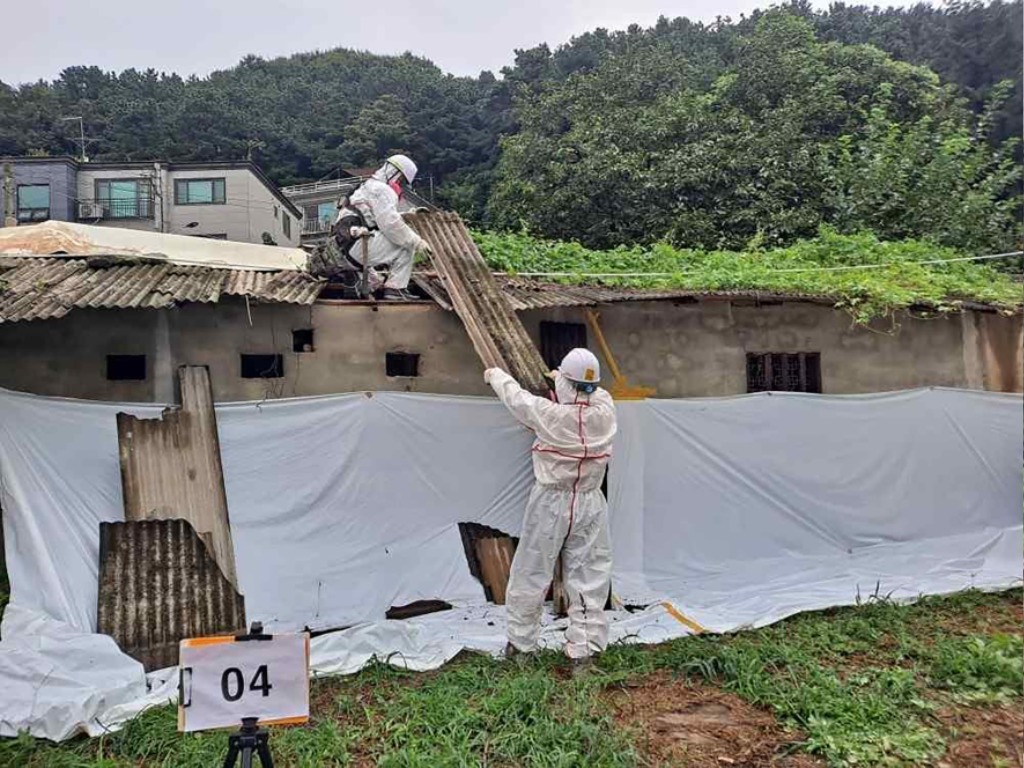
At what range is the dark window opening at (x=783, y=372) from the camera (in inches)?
279

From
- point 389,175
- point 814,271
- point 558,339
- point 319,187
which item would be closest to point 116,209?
point 319,187

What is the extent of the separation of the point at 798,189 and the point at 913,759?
12435 mm

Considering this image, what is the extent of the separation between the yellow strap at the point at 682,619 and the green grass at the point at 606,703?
0.30 ft

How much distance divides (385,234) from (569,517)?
292cm

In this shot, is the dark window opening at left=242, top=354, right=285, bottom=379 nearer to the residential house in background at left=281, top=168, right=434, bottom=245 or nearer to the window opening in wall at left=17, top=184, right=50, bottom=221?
the window opening in wall at left=17, top=184, right=50, bottom=221

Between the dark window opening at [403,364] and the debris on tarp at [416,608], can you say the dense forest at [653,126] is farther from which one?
the debris on tarp at [416,608]

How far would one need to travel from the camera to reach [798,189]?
13.9 meters

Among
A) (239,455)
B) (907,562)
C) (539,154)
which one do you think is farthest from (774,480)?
(539,154)

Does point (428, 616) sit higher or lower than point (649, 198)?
lower

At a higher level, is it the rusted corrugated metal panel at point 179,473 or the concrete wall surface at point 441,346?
the concrete wall surface at point 441,346

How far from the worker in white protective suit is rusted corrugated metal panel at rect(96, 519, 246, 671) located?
199 centimetres

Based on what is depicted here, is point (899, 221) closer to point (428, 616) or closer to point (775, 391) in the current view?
point (775, 391)

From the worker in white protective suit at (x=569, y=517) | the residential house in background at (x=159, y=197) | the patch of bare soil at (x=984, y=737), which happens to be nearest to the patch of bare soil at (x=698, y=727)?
the worker in white protective suit at (x=569, y=517)

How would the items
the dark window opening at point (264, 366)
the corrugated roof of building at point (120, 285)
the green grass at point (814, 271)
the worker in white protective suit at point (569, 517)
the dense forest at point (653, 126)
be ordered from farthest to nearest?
the dense forest at point (653, 126)
the green grass at point (814, 271)
the dark window opening at point (264, 366)
the corrugated roof of building at point (120, 285)
the worker in white protective suit at point (569, 517)
